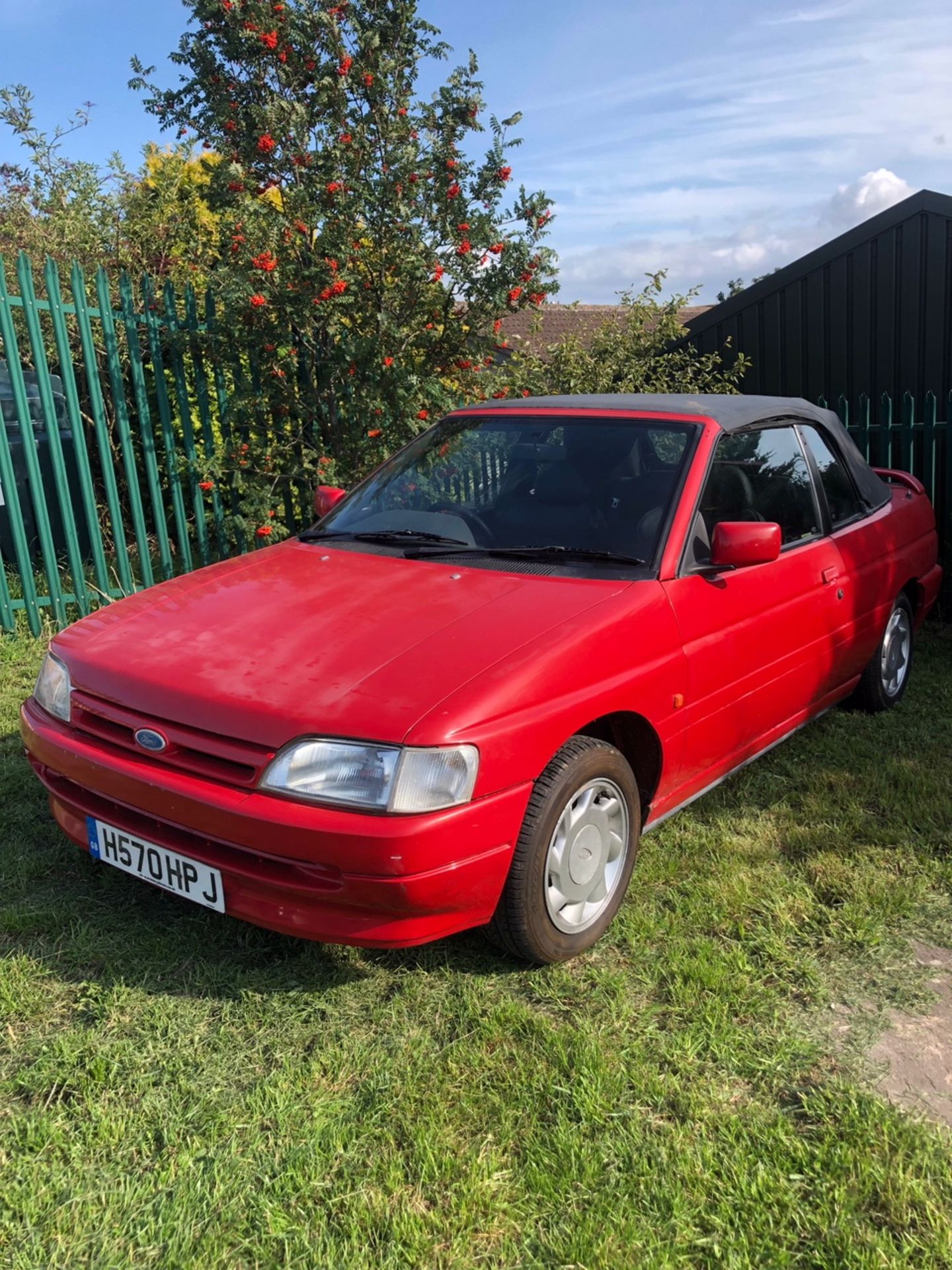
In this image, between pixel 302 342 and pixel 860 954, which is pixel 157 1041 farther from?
pixel 302 342

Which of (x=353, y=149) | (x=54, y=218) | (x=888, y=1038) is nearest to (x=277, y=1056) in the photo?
(x=888, y=1038)

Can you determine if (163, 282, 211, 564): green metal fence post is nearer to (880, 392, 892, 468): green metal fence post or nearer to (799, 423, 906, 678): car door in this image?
(799, 423, 906, 678): car door

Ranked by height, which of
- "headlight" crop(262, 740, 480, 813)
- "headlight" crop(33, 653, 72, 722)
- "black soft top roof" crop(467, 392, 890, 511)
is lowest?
"headlight" crop(262, 740, 480, 813)

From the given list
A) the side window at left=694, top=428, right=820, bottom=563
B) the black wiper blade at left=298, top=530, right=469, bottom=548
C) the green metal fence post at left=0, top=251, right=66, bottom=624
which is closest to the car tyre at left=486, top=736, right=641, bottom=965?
the side window at left=694, top=428, right=820, bottom=563

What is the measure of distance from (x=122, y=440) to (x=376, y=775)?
456 centimetres

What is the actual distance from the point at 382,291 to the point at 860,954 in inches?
208

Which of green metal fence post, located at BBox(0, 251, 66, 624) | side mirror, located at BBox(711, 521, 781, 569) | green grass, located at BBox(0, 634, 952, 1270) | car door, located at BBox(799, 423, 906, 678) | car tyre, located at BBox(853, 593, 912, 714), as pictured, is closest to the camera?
green grass, located at BBox(0, 634, 952, 1270)

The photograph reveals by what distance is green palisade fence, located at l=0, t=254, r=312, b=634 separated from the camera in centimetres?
583

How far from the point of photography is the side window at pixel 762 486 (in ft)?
11.8

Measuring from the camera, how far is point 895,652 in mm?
5105

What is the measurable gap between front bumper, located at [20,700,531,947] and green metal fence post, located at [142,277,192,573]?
13.5ft

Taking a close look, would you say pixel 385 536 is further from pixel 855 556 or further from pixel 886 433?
pixel 886 433

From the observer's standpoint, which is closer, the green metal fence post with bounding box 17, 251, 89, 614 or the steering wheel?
the steering wheel

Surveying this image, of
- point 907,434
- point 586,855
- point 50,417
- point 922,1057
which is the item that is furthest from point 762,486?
point 50,417
